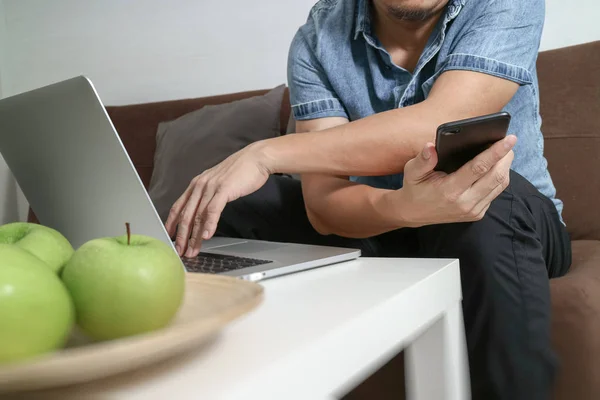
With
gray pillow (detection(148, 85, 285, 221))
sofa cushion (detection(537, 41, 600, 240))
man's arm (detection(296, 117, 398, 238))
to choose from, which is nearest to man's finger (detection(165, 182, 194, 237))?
man's arm (detection(296, 117, 398, 238))

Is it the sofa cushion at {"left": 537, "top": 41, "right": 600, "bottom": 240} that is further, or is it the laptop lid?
the sofa cushion at {"left": 537, "top": 41, "right": 600, "bottom": 240}

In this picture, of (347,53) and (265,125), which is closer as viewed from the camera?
(347,53)

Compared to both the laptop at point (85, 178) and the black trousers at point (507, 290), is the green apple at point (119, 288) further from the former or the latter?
the black trousers at point (507, 290)

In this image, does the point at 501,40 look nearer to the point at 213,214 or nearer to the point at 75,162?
the point at 213,214

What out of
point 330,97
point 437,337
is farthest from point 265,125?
point 437,337

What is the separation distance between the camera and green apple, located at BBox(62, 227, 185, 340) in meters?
0.35

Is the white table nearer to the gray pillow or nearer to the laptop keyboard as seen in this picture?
the laptop keyboard

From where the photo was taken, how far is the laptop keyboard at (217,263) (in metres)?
0.71

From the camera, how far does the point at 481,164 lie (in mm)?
658

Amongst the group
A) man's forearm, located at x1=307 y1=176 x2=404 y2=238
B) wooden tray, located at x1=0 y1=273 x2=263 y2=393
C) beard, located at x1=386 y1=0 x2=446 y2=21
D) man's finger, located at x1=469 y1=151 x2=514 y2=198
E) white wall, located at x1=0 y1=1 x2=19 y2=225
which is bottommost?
white wall, located at x1=0 y1=1 x2=19 y2=225

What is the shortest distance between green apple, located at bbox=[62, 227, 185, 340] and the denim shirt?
27.7 inches

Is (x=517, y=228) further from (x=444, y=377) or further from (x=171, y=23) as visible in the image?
(x=171, y=23)

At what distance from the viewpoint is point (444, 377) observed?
0.65 metres

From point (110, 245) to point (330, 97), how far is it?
2.84ft
